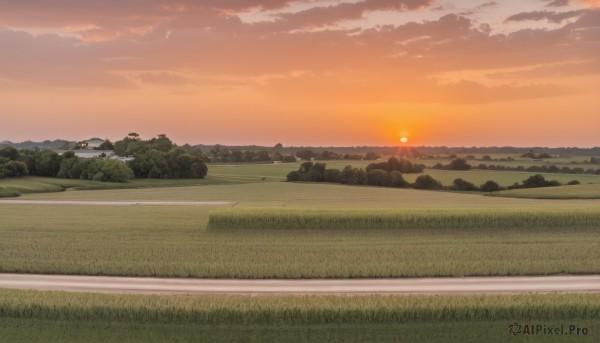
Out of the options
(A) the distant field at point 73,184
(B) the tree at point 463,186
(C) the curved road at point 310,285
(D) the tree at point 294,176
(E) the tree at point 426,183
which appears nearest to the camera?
(C) the curved road at point 310,285

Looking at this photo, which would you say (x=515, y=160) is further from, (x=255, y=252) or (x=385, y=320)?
(x=385, y=320)

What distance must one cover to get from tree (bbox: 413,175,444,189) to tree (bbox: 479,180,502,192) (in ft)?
9.97

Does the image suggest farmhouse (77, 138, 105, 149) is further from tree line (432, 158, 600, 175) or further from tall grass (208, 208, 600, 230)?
tall grass (208, 208, 600, 230)

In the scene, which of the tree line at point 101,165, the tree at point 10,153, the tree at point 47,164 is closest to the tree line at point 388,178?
the tree line at point 101,165

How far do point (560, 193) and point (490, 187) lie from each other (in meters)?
6.57

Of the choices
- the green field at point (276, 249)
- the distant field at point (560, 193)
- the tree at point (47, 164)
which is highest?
the tree at point (47, 164)

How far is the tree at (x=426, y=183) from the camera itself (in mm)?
41219

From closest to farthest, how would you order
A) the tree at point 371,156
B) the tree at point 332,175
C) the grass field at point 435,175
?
1. the grass field at point 435,175
2. the tree at point 332,175
3. the tree at point 371,156

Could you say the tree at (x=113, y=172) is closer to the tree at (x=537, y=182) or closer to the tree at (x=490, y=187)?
the tree at (x=490, y=187)

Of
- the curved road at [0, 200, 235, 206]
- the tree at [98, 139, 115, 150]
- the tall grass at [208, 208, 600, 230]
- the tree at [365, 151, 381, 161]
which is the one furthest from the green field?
the tree at [98, 139, 115, 150]

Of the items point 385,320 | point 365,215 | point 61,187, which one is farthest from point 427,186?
point 385,320

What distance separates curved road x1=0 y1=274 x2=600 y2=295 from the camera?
14109 mm

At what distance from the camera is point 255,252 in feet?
56.7

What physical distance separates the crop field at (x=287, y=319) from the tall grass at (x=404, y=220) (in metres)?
8.05
